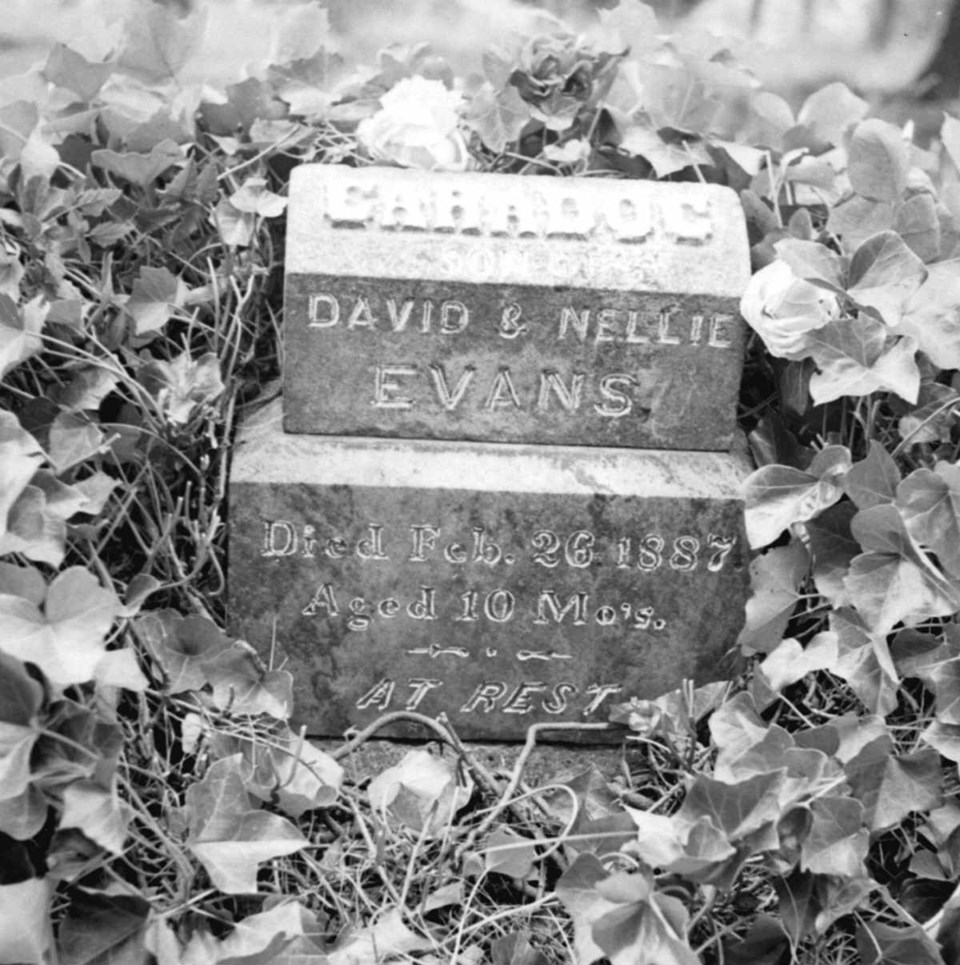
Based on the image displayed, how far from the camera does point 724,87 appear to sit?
185 centimetres

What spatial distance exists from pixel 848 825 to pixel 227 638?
2.04ft

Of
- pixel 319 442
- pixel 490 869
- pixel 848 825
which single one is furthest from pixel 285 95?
pixel 848 825

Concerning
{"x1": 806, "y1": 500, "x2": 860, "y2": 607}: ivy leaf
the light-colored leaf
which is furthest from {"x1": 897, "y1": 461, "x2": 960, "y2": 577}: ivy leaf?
the light-colored leaf

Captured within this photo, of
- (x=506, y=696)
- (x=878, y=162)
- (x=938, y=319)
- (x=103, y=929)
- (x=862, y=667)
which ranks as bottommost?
(x=506, y=696)

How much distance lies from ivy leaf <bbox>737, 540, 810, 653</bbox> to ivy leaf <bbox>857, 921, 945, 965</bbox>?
0.31m

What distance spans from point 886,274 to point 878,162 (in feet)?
0.47

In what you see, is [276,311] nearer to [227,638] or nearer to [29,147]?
[29,147]

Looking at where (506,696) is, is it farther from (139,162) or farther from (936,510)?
(139,162)

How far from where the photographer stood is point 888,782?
137 cm

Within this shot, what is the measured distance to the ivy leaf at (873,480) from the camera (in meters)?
1.41

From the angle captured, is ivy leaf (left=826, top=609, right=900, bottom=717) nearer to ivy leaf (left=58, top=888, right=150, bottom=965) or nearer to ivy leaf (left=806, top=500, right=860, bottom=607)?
ivy leaf (left=806, top=500, right=860, bottom=607)

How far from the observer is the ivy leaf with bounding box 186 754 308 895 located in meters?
1.29

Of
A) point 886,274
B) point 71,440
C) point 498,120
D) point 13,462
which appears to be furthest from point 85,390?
point 886,274

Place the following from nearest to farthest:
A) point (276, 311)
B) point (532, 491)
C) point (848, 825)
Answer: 1. point (848, 825)
2. point (532, 491)
3. point (276, 311)
